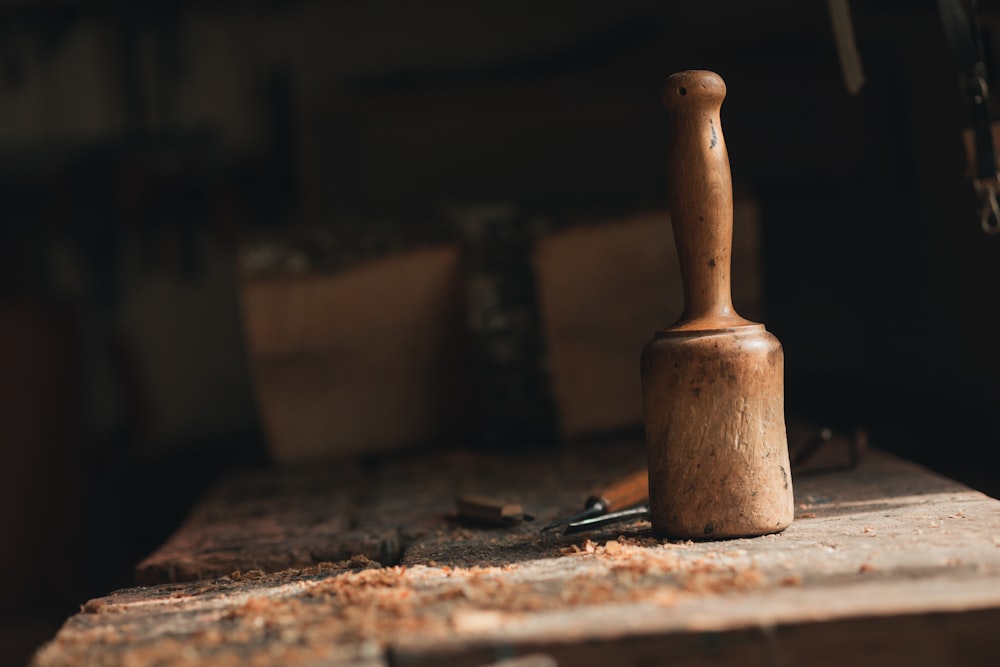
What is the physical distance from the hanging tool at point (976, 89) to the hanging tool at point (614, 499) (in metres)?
0.79

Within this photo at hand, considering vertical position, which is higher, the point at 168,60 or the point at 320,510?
the point at 168,60

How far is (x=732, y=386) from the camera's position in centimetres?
140

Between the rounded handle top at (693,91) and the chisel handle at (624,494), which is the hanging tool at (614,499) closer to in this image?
the chisel handle at (624,494)

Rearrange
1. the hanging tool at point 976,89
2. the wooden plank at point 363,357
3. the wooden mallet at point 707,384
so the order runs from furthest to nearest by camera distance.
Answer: the wooden plank at point 363,357, the hanging tool at point 976,89, the wooden mallet at point 707,384

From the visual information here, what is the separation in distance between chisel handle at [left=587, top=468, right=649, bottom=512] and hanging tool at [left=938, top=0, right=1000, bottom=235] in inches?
31.0

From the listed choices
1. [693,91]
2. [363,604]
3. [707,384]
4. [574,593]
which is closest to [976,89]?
[693,91]

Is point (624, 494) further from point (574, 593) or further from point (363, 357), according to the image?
point (363, 357)

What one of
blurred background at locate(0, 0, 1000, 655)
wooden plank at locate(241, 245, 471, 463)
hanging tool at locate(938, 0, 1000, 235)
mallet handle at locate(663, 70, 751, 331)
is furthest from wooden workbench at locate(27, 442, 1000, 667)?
blurred background at locate(0, 0, 1000, 655)

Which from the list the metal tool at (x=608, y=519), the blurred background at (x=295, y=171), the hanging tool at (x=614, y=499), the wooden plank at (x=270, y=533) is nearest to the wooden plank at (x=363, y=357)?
the wooden plank at (x=270, y=533)

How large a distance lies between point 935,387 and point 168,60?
122 inches

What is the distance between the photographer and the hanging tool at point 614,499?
1622 mm

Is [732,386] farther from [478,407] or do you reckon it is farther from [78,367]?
[78,367]

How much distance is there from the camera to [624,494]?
1.69 m

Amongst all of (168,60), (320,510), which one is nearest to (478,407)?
(320,510)
